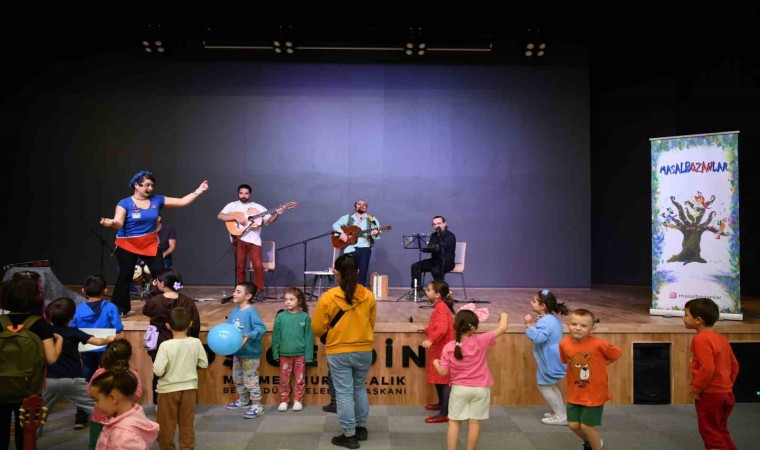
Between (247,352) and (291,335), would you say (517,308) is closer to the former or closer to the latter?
(291,335)

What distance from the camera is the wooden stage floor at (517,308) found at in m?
5.65

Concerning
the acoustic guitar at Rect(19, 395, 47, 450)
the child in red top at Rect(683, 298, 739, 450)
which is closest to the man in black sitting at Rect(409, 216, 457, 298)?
the child in red top at Rect(683, 298, 739, 450)

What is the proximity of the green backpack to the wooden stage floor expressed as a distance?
2332 millimetres

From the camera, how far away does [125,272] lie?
6.00m

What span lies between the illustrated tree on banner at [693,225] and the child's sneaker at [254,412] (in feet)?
15.9

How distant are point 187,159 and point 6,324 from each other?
293 inches

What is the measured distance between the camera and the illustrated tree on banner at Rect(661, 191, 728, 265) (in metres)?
6.28

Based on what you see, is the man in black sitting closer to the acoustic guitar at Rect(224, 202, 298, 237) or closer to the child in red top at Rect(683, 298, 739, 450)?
the acoustic guitar at Rect(224, 202, 298, 237)

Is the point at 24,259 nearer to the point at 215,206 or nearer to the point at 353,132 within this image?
the point at 215,206

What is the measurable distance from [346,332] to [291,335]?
117 cm

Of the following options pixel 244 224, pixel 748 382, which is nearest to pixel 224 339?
pixel 244 224

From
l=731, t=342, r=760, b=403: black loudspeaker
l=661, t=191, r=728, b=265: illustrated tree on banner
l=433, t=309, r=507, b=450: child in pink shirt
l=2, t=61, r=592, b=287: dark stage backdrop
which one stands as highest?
l=2, t=61, r=592, b=287: dark stage backdrop

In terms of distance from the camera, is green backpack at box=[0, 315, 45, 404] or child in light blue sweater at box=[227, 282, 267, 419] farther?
child in light blue sweater at box=[227, 282, 267, 419]

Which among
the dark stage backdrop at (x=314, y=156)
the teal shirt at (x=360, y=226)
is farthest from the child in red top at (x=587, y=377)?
the dark stage backdrop at (x=314, y=156)
